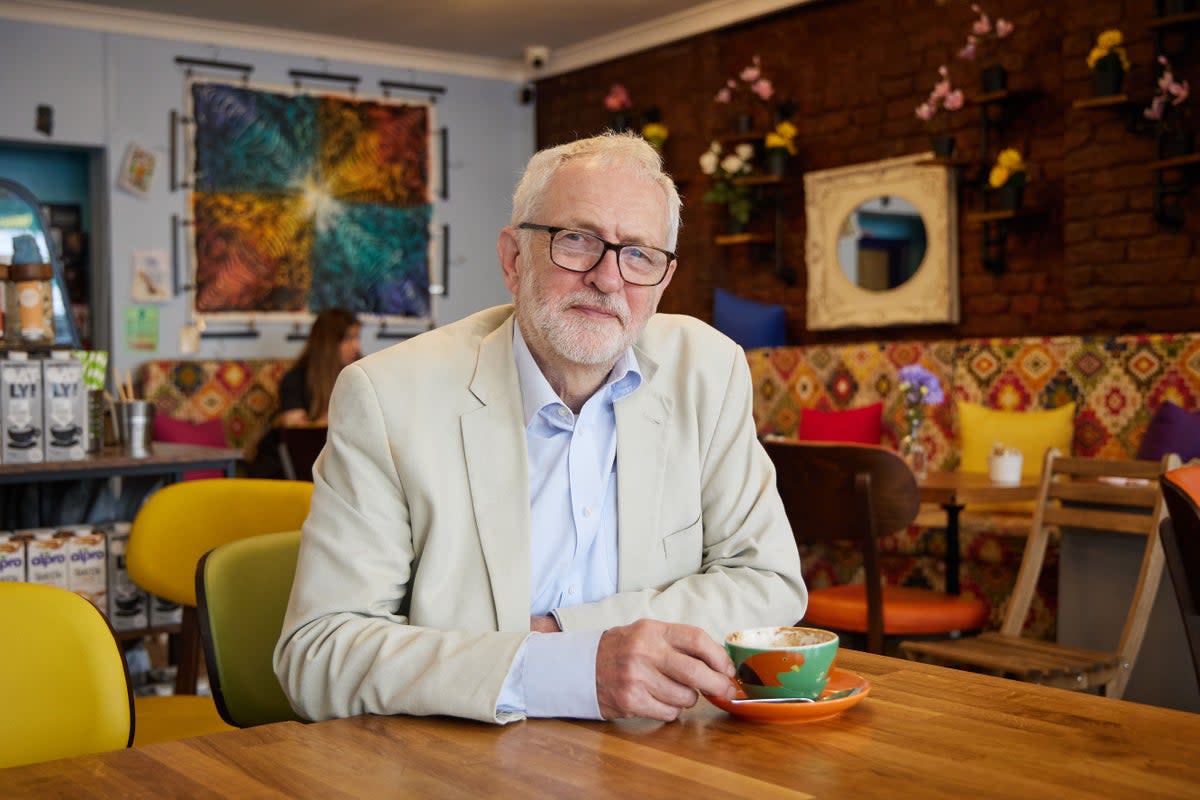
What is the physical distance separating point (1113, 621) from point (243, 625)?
2780 millimetres

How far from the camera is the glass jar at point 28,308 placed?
3.51 metres

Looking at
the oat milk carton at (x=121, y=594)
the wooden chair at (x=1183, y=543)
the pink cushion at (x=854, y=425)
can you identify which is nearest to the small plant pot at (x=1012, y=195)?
the pink cushion at (x=854, y=425)

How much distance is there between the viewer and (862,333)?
665 cm

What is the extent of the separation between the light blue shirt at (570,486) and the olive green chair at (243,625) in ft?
1.41

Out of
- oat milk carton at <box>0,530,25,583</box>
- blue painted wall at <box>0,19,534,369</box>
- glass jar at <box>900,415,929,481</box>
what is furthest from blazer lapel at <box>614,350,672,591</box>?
blue painted wall at <box>0,19,534,369</box>

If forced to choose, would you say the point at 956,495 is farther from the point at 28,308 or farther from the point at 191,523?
the point at 28,308

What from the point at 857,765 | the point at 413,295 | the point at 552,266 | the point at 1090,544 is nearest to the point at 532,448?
the point at 552,266

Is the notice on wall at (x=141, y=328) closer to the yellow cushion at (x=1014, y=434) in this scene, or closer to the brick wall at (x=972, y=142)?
the brick wall at (x=972, y=142)

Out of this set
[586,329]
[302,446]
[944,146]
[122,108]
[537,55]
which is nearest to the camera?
[586,329]

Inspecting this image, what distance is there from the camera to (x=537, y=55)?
818 centimetres

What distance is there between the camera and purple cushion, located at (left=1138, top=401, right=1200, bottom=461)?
4441 mm

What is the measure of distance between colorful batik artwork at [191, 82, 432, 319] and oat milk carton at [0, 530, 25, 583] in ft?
14.7

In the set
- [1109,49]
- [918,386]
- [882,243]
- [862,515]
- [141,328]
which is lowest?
[862,515]

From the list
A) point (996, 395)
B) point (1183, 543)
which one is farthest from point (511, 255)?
point (996, 395)
